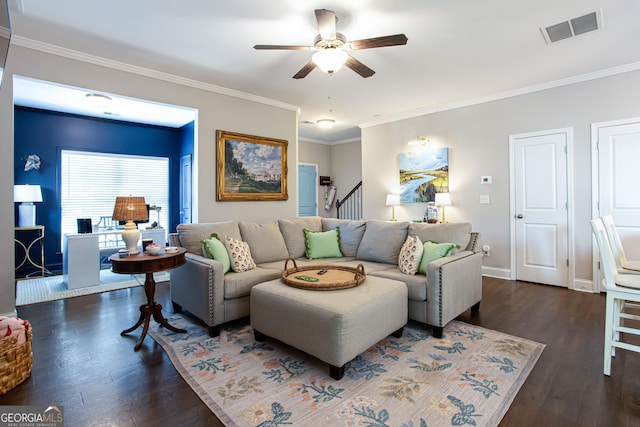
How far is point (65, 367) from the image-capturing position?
2.16m

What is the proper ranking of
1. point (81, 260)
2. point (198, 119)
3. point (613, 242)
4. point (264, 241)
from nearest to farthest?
point (613, 242) < point (264, 241) < point (198, 119) < point (81, 260)

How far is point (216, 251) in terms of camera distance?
295 centimetres

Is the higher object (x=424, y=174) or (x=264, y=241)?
(x=424, y=174)

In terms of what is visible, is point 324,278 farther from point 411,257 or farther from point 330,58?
point 330,58

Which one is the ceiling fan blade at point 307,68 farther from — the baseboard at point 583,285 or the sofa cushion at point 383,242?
the baseboard at point 583,285

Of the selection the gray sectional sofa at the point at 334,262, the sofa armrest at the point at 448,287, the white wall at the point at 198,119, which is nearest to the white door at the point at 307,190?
the white wall at the point at 198,119

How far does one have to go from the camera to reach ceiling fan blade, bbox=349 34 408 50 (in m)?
2.33

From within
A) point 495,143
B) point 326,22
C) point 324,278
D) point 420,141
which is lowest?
point 324,278

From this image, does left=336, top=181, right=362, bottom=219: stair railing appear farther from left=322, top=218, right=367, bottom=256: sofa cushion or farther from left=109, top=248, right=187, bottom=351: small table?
left=109, top=248, right=187, bottom=351: small table

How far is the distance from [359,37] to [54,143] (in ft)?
18.0

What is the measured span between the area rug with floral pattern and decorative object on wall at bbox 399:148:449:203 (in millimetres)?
2968

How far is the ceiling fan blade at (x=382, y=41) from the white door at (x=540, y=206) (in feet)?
9.82

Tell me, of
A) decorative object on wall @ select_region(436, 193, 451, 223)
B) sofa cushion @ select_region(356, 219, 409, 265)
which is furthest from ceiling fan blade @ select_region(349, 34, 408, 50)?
decorative object on wall @ select_region(436, 193, 451, 223)

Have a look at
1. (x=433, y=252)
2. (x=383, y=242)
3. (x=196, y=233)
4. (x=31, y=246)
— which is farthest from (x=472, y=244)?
(x=31, y=246)
